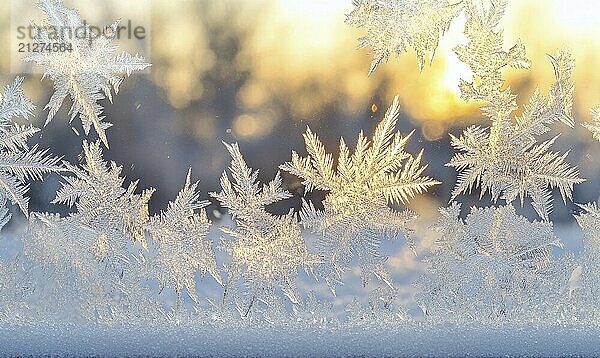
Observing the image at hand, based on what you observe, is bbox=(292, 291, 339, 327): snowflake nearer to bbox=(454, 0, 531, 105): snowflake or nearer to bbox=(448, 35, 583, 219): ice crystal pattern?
bbox=(448, 35, 583, 219): ice crystal pattern

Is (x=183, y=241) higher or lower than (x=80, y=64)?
lower

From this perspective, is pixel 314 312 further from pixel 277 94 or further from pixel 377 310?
pixel 277 94

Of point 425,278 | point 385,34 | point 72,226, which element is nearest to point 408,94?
point 385,34

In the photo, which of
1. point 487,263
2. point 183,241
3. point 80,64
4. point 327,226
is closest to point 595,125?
point 487,263

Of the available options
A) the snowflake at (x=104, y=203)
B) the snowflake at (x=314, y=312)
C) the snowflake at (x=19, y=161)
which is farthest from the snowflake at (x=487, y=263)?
the snowflake at (x=19, y=161)

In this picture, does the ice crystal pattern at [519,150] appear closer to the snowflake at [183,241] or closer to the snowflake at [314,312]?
the snowflake at [314,312]

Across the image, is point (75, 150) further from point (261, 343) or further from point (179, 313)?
point (261, 343)

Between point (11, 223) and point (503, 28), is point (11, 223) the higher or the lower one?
the lower one
